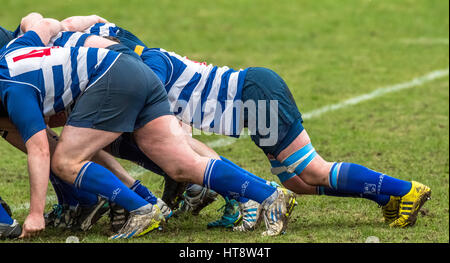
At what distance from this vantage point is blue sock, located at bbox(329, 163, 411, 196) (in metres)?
5.01

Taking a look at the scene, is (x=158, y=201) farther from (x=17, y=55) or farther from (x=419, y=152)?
(x=419, y=152)

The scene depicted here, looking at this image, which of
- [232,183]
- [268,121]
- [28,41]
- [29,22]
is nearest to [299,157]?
[268,121]

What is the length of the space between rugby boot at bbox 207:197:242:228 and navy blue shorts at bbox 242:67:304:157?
17.1 inches

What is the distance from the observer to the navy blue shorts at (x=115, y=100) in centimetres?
448

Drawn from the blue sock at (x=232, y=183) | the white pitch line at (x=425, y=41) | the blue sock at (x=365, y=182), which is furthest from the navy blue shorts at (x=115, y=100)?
the white pitch line at (x=425, y=41)

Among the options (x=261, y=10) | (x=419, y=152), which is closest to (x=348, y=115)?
(x=419, y=152)

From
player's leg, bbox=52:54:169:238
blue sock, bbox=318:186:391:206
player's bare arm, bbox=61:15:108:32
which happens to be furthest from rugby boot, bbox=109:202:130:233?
blue sock, bbox=318:186:391:206

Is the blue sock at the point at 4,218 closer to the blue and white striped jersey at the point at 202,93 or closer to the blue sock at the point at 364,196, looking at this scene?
the blue and white striped jersey at the point at 202,93

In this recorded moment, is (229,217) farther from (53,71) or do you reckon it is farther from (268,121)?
(53,71)

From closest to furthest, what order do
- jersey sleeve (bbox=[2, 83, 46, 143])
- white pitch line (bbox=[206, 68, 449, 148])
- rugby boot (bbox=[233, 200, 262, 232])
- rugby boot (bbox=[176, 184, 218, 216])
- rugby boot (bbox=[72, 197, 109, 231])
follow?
jersey sleeve (bbox=[2, 83, 46, 143]) < rugby boot (bbox=[233, 200, 262, 232]) < rugby boot (bbox=[72, 197, 109, 231]) < rugby boot (bbox=[176, 184, 218, 216]) < white pitch line (bbox=[206, 68, 449, 148])

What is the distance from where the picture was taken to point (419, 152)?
742cm

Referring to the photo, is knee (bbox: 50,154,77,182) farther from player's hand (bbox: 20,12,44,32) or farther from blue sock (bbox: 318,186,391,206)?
blue sock (bbox: 318,186,391,206)

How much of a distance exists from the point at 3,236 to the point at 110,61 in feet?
3.78

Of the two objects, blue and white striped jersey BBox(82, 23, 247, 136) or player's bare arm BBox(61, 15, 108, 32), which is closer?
blue and white striped jersey BBox(82, 23, 247, 136)
